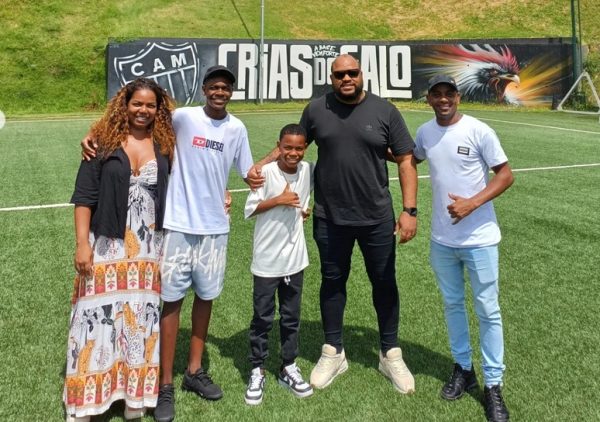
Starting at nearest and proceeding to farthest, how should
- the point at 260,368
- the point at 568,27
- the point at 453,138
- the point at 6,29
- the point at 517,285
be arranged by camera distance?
the point at 453,138 → the point at 260,368 → the point at 517,285 → the point at 6,29 → the point at 568,27

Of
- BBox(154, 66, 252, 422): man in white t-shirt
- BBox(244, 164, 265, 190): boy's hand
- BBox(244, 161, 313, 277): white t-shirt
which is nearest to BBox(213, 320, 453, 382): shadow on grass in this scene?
BBox(154, 66, 252, 422): man in white t-shirt

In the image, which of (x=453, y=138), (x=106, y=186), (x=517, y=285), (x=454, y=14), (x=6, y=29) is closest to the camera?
(x=106, y=186)

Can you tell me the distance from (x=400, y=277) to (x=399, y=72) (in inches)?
1036

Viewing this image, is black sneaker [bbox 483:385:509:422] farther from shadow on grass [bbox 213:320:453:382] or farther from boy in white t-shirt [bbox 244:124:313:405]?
boy in white t-shirt [bbox 244:124:313:405]

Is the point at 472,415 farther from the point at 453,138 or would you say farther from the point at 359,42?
the point at 359,42

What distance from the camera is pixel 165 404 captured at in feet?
10.1

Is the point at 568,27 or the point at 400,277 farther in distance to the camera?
the point at 568,27

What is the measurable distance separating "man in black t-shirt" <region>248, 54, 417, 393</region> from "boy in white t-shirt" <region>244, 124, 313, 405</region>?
13cm

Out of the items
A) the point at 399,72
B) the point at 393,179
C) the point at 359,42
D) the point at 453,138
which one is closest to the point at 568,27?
the point at 399,72

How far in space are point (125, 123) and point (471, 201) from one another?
82.0 inches

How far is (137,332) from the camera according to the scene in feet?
9.70

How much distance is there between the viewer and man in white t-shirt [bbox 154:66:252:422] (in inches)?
119

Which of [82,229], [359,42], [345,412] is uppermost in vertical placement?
[359,42]

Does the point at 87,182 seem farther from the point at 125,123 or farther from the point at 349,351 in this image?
the point at 349,351
